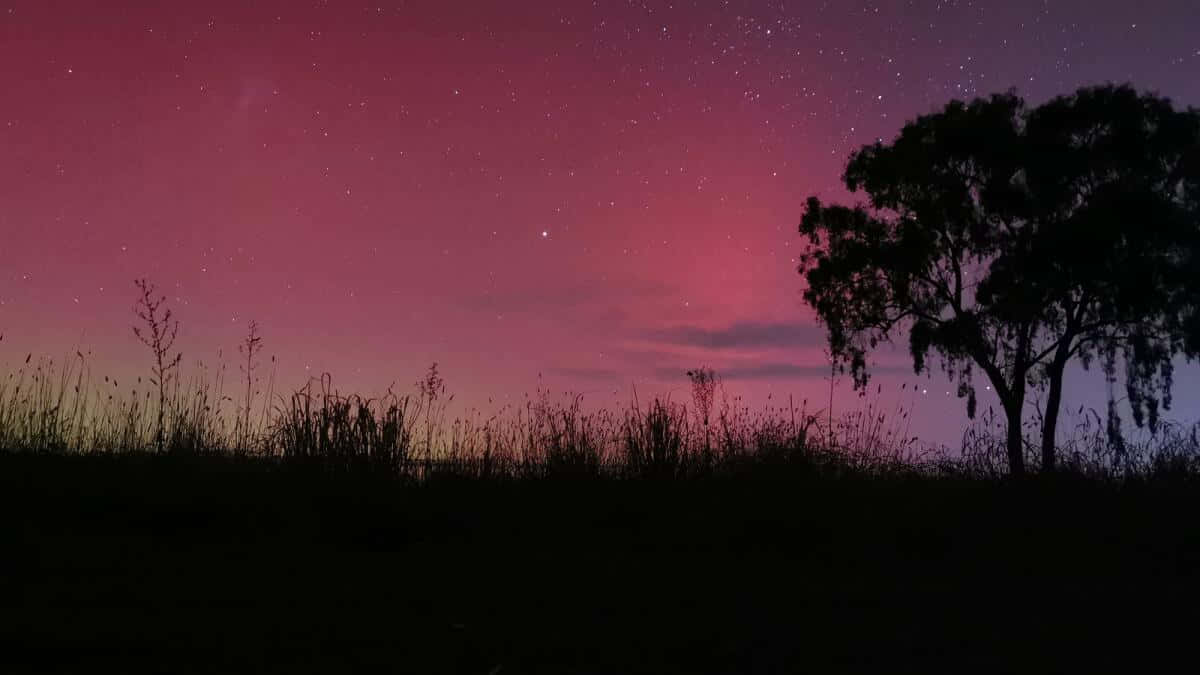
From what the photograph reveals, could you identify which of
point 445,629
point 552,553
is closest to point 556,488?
point 552,553

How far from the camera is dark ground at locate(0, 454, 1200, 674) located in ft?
12.4

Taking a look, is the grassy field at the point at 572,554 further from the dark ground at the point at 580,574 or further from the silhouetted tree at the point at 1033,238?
the silhouetted tree at the point at 1033,238

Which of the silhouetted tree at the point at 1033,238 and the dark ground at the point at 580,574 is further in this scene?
the silhouetted tree at the point at 1033,238

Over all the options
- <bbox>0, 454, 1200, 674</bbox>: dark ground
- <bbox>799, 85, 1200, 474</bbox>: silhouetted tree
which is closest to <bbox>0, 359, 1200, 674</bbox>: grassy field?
<bbox>0, 454, 1200, 674</bbox>: dark ground

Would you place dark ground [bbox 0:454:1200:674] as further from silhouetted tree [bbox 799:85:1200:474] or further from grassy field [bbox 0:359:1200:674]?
silhouetted tree [bbox 799:85:1200:474]

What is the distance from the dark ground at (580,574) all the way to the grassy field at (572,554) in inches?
0.9

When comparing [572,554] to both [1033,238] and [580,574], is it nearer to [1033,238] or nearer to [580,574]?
[580,574]

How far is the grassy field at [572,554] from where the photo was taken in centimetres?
384

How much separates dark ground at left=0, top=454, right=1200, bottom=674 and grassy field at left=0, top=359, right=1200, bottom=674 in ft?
0.07

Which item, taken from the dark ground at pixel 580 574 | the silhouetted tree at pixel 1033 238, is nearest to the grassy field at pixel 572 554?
the dark ground at pixel 580 574

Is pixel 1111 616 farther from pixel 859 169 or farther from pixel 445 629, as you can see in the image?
pixel 859 169

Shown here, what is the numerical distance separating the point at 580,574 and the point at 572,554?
56cm

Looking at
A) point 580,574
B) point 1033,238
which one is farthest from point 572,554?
point 1033,238

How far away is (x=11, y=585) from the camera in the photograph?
456 centimetres
